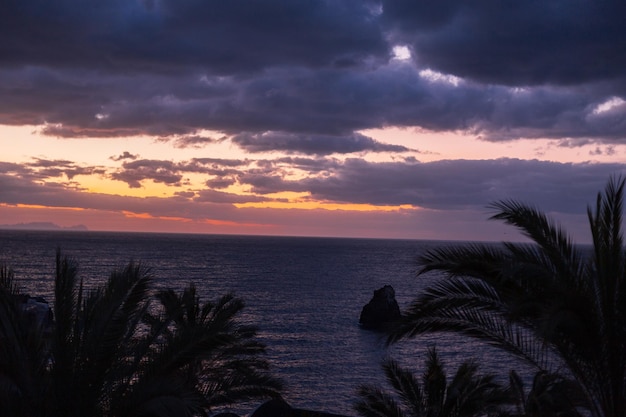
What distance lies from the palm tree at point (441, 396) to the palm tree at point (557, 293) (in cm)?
394

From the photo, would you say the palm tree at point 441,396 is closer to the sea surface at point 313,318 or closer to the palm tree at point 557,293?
the sea surface at point 313,318

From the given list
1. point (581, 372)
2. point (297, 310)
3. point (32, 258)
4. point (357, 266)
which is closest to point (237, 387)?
point (581, 372)

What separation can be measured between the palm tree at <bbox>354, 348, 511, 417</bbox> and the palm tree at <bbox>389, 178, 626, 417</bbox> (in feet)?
12.9

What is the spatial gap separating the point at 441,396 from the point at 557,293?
651 centimetres

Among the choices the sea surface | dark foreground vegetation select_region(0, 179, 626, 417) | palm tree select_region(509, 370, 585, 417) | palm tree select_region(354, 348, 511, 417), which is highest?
dark foreground vegetation select_region(0, 179, 626, 417)

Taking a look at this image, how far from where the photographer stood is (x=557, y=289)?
9180mm

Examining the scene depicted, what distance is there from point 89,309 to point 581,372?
25.5ft

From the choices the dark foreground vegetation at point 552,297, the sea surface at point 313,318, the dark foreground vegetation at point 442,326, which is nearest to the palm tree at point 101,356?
the dark foreground vegetation at point 442,326

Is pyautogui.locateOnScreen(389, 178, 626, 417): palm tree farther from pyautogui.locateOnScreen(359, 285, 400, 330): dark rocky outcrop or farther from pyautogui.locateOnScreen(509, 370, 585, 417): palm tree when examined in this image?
pyautogui.locateOnScreen(359, 285, 400, 330): dark rocky outcrop

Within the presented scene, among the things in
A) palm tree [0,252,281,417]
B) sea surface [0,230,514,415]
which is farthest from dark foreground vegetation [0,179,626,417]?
sea surface [0,230,514,415]

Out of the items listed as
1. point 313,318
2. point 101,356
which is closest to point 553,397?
point 101,356

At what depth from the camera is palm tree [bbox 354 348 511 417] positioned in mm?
13852

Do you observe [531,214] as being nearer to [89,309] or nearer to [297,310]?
[89,309]

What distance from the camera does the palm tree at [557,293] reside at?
365 inches
